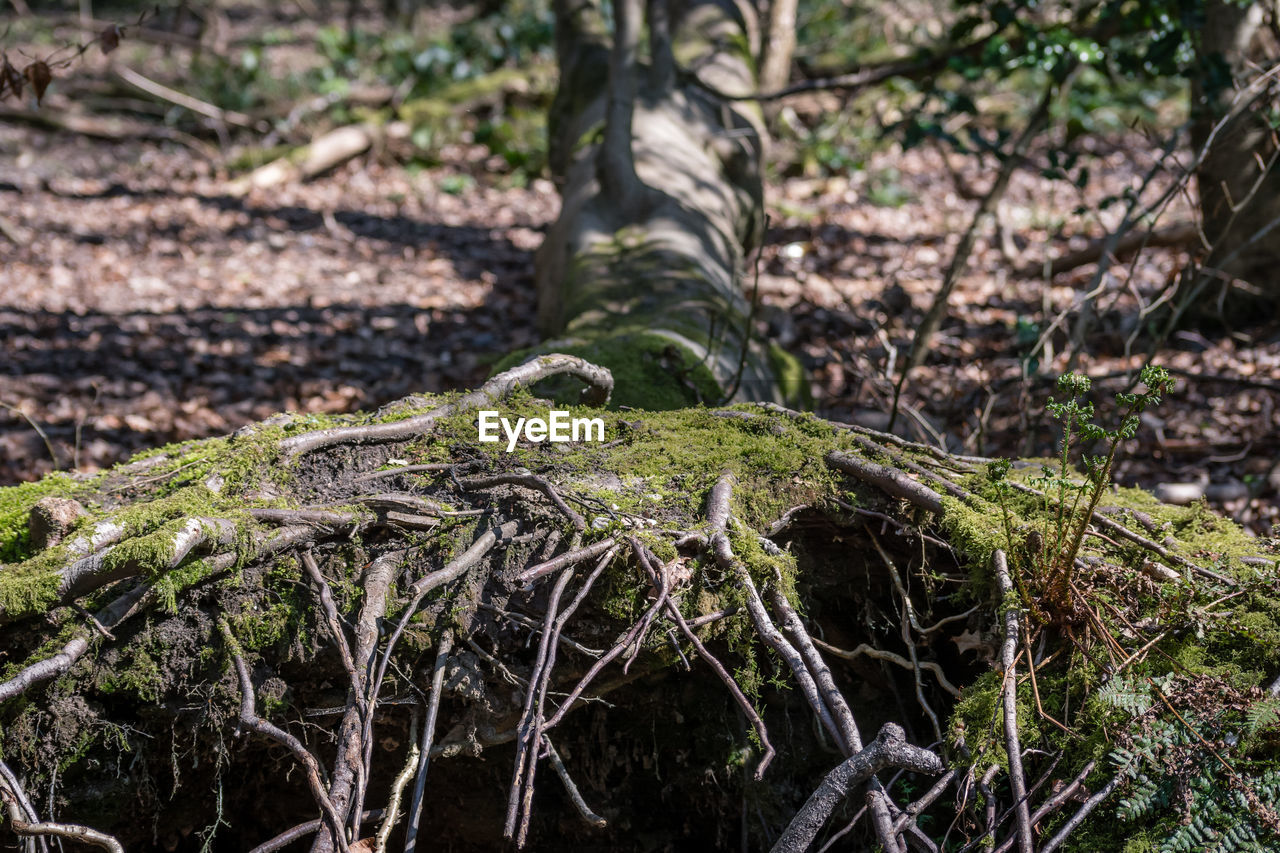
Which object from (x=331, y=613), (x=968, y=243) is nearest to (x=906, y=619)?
(x=331, y=613)

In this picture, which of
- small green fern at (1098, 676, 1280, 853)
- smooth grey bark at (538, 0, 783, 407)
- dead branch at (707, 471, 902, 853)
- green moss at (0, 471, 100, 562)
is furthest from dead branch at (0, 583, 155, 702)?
small green fern at (1098, 676, 1280, 853)

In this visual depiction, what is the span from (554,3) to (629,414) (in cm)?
681

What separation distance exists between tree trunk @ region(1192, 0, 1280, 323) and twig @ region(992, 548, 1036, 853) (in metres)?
3.55

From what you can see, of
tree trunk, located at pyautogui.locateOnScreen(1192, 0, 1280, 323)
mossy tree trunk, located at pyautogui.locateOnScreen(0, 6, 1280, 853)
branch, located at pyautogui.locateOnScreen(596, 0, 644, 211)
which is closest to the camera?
mossy tree trunk, located at pyautogui.locateOnScreen(0, 6, 1280, 853)

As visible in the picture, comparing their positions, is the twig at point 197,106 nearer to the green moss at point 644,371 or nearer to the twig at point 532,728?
the green moss at point 644,371

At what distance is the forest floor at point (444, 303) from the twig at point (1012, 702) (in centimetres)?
214

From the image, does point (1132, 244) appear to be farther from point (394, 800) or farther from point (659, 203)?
point (394, 800)

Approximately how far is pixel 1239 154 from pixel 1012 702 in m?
5.21

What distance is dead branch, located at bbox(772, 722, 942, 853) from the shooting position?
1663 millimetres

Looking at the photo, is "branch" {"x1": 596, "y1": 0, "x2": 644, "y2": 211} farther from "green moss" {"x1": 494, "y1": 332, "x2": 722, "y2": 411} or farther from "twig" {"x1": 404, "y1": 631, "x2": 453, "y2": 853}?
"twig" {"x1": 404, "y1": 631, "x2": 453, "y2": 853}

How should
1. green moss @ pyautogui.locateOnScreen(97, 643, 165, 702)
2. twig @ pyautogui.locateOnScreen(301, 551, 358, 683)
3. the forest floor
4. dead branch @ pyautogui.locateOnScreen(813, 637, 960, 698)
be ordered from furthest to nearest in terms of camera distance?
the forest floor
dead branch @ pyautogui.locateOnScreen(813, 637, 960, 698)
green moss @ pyautogui.locateOnScreen(97, 643, 165, 702)
twig @ pyautogui.locateOnScreen(301, 551, 358, 683)

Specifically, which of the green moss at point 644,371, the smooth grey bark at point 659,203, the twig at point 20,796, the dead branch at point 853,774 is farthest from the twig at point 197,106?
the dead branch at point 853,774

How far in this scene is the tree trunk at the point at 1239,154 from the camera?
189 inches

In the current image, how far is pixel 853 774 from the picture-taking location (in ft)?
5.52
